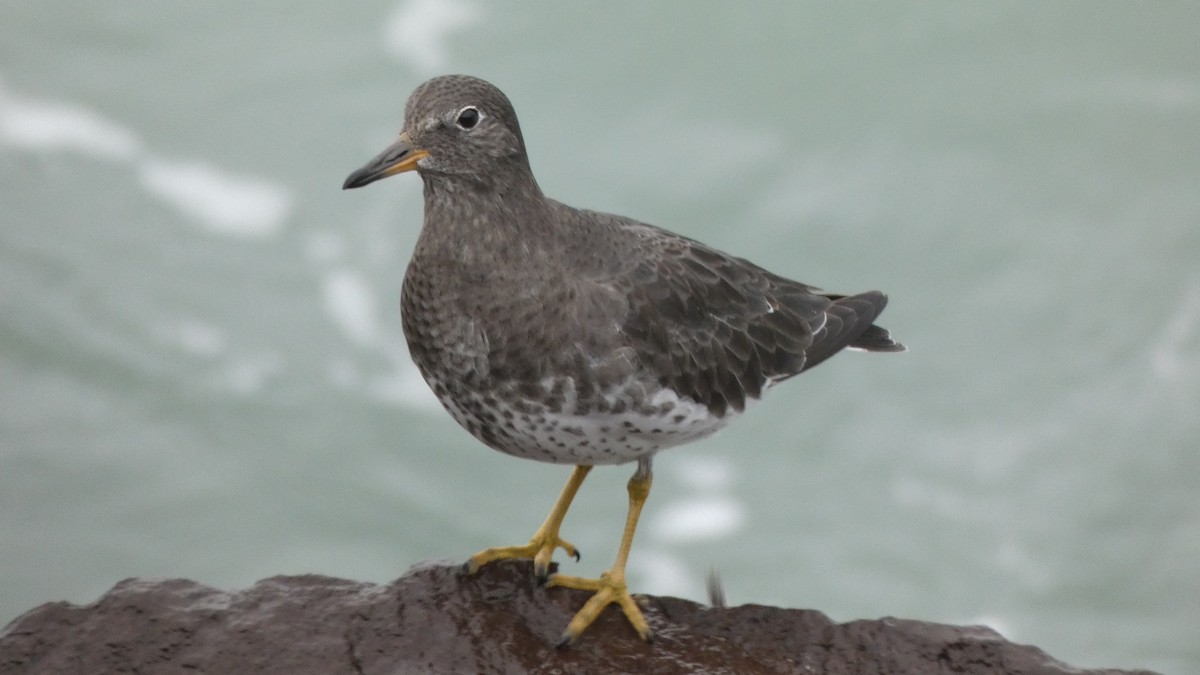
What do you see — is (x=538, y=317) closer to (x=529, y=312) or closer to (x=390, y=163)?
(x=529, y=312)

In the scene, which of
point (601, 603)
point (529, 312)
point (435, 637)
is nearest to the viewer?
point (529, 312)

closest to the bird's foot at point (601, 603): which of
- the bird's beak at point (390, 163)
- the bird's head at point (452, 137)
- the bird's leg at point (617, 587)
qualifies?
the bird's leg at point (617, 587)

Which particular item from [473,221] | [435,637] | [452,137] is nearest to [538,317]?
[473,221]

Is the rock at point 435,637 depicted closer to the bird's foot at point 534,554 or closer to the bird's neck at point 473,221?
the bird's foot at point 534,554

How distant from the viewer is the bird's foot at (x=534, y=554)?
6.71m

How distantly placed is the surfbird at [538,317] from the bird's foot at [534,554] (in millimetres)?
13

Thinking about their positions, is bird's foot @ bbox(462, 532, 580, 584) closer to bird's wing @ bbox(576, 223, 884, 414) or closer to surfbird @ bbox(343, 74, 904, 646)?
surfbird @ bbox(343, 74, 904, 646)

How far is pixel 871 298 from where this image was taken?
763 centimetres

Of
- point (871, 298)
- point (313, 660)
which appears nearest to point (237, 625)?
point (313, 660)

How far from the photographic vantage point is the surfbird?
19.7ft

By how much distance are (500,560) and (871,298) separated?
249 cm

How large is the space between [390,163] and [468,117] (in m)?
0.39

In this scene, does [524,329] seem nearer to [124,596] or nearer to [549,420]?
[549,420]

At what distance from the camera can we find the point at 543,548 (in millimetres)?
6844
